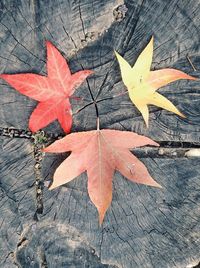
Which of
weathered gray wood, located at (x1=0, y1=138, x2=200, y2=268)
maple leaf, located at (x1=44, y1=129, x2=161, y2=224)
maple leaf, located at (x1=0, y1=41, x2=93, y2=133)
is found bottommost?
weathered gray wood, located at (x1=0, y1=138, x2=200, y2=268)

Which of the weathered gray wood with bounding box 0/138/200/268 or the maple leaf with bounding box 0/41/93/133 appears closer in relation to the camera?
the maple leaf with bounding box 0/41/93/133

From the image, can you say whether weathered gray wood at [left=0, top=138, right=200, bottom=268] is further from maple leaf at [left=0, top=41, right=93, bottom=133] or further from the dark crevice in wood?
maple leaf at [left=0, top=41, right=93, bottom=133]

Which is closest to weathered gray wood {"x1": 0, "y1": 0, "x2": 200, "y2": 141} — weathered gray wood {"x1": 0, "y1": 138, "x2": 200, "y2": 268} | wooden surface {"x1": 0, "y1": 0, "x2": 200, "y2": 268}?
wooden surface {"x1": 0, "y1": 0, "x2": 200, "y2": 268}

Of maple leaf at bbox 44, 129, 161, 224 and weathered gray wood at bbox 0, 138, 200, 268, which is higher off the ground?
maple leaf at bbox 44, 129, 161, 224

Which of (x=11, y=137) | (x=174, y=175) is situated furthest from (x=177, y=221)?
(x=11, y=137)

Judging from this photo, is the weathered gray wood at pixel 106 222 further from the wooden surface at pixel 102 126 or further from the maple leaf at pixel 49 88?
the maple leaf at pixel 49 88

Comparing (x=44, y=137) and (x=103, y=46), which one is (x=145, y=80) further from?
(x=44, y=137)
